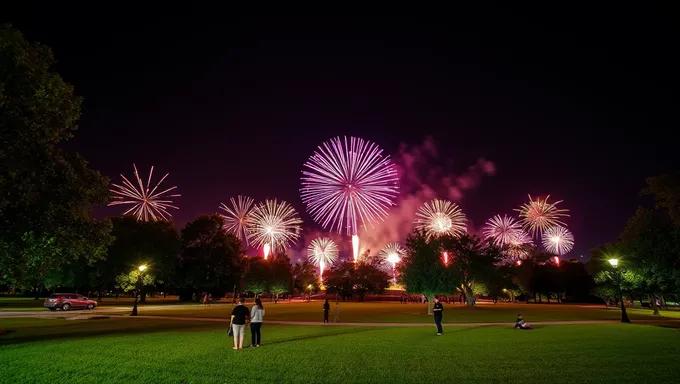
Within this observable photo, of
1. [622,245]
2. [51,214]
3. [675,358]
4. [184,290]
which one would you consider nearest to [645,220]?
[622,245]

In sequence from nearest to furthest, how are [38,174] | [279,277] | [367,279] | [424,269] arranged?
[38,174] < [424,269] < [279,277] < [367,279]

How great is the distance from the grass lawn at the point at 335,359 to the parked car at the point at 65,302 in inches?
1105

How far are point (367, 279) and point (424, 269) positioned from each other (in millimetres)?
69349

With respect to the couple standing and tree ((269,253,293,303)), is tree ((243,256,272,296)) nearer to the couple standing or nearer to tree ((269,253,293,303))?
tree ((269,253,293,303))

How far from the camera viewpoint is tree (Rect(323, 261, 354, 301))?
120 m

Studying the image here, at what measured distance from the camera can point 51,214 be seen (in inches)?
843

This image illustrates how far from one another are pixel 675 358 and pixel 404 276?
3964 cm

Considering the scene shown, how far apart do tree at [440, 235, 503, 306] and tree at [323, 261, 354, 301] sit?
147 ft

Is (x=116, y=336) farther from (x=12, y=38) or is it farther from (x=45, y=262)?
(x=12, y=38)

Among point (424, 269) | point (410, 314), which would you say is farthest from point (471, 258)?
point (410, 314)

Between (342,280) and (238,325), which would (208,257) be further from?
(238,325)

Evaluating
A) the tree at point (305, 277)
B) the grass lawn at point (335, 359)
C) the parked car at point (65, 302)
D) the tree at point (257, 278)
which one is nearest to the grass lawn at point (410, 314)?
the parked car at point (65, 302)

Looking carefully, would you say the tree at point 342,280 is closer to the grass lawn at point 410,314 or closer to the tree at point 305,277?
the tree at point 305,277

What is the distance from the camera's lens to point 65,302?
47656 mm
